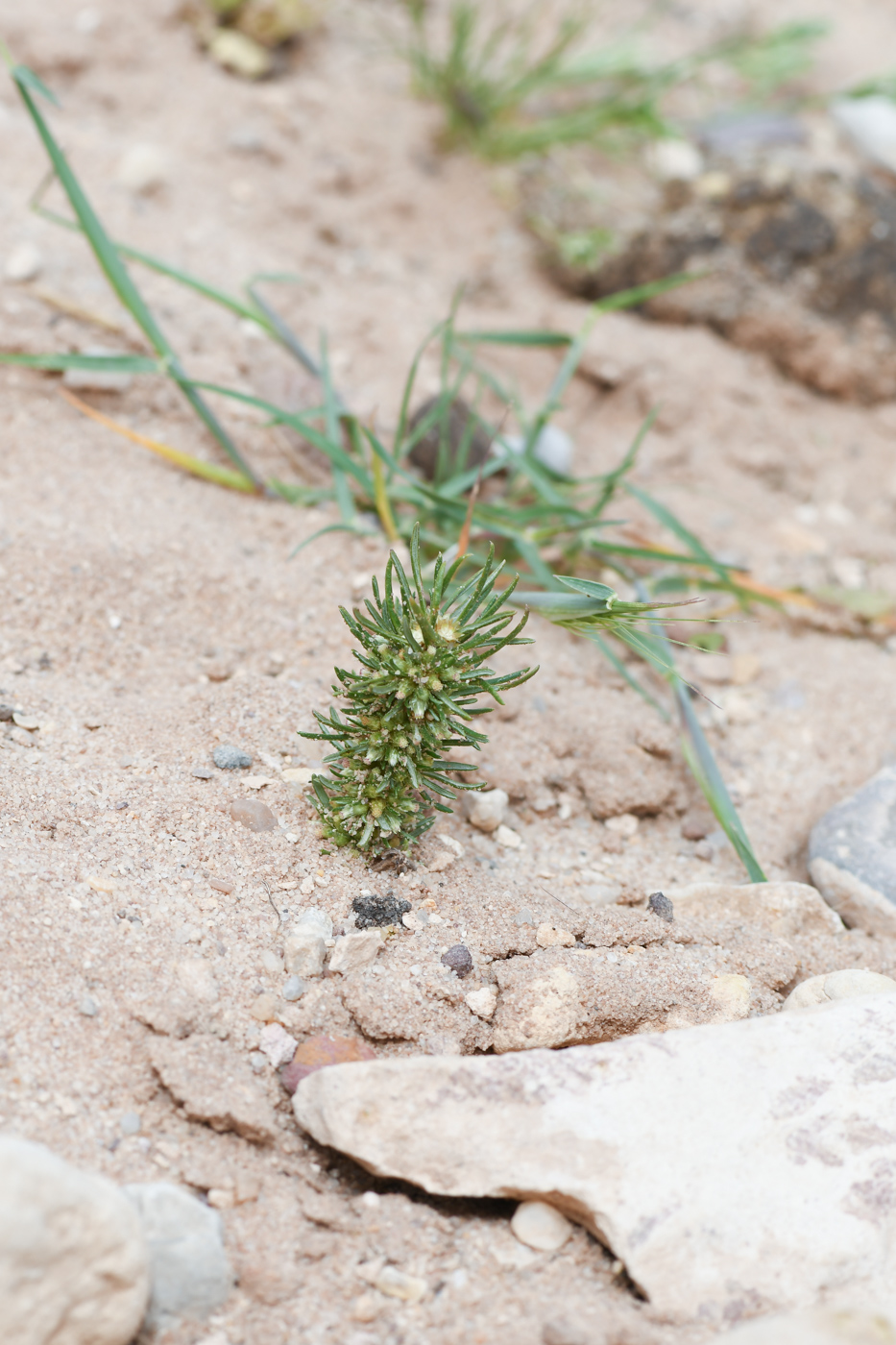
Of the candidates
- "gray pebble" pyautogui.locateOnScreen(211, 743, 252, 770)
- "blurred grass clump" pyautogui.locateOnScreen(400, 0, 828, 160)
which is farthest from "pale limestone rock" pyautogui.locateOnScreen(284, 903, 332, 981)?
"blurred grass clump" pyautogui.locateOnScreen(400, 0, 828, 160)

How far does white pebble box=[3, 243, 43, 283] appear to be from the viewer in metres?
2.74

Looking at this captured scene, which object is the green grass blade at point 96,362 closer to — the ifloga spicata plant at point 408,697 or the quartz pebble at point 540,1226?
the ifloga spicata plant at point 408,697

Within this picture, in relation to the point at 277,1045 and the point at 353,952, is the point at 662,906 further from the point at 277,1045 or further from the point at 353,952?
the point at 277,1045

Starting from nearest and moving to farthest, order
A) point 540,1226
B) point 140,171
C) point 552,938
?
point 540,1226 < point 552,938 < point 140,171

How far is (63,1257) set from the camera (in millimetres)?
1128

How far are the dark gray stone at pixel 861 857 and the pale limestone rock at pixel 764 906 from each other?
0.06 metres

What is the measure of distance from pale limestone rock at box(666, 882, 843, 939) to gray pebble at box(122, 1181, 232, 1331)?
1.00 metres

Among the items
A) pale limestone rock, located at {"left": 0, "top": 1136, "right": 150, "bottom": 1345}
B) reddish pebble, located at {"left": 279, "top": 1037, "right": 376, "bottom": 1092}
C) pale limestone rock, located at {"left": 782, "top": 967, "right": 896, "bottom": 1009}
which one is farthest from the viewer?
pale limestone rock, located at {"left": 782, "top": 967, "right": 896, "bottom": 1009}

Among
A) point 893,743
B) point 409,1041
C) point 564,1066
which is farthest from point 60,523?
point 893,743

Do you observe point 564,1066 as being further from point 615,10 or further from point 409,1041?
point 615,10

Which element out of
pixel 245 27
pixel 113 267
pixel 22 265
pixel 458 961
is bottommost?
pixel 458 961

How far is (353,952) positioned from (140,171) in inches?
100

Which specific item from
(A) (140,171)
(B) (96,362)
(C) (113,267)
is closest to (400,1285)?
(B) (96,362)

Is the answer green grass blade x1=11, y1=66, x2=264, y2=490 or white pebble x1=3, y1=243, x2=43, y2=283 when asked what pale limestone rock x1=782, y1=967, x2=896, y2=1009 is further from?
white pebble x1=3, y1=243, x2=43, y2=283
